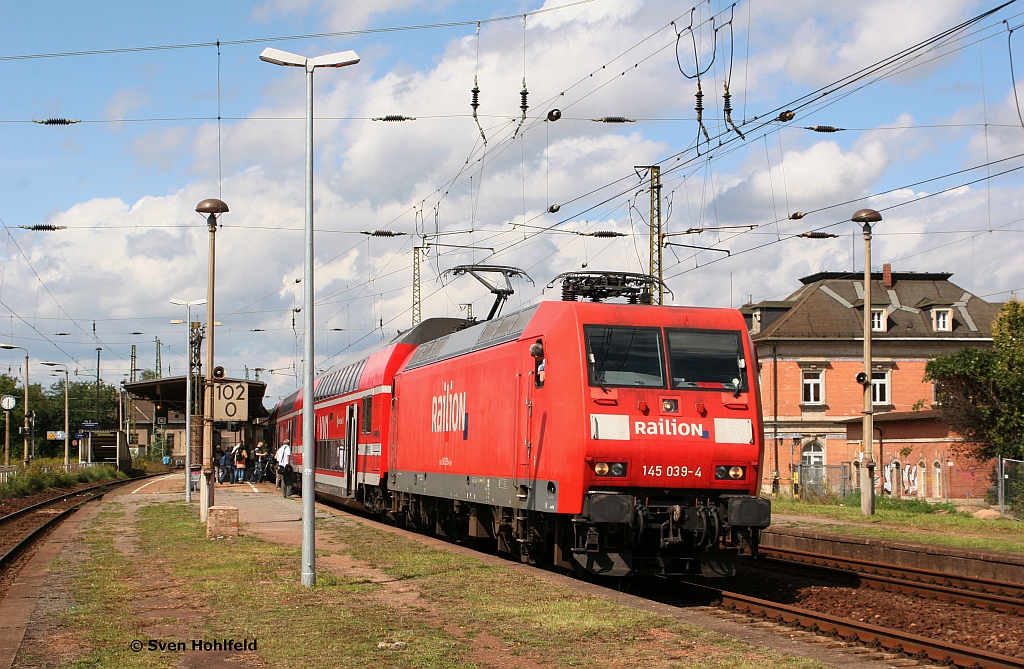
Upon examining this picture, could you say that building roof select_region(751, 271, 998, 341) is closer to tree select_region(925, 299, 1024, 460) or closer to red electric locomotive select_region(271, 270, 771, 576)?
tree select_region(925, 299, 1024, 460)

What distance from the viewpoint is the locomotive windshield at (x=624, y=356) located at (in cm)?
1314

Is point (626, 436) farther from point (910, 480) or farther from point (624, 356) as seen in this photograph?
point (910, 480)

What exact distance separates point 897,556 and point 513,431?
7517 millimetres

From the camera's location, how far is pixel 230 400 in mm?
22578

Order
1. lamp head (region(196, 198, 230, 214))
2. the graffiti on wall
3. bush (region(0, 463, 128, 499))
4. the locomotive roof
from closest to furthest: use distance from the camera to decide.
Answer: the locomotive roof, lamp head (region(196, 198, 230, 214)), bush (region(0, 463, 128, 499)), the graffiti on wall

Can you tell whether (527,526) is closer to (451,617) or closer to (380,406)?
(451,617)

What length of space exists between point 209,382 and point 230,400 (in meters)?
0.82

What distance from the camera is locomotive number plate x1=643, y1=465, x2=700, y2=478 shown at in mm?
12875

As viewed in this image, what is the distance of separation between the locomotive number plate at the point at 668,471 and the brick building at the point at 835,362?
41.9m

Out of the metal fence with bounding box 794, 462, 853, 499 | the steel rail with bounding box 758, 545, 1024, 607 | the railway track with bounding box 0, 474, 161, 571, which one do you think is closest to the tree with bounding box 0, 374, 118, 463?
the railway track with bounding box 0, 474, 161, 571

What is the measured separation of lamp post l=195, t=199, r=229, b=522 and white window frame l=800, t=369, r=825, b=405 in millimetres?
36168

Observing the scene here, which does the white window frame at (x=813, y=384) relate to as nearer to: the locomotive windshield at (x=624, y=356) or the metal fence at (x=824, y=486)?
the metal fence at (x=824, y=486)

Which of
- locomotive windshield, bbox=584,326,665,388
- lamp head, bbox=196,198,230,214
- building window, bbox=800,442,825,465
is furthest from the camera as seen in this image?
building window, bbox=800,442,825,465

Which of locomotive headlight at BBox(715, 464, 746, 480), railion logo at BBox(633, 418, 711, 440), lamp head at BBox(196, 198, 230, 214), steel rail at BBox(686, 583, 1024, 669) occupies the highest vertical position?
lamp head at BBox(196, 198, 230, 214)
